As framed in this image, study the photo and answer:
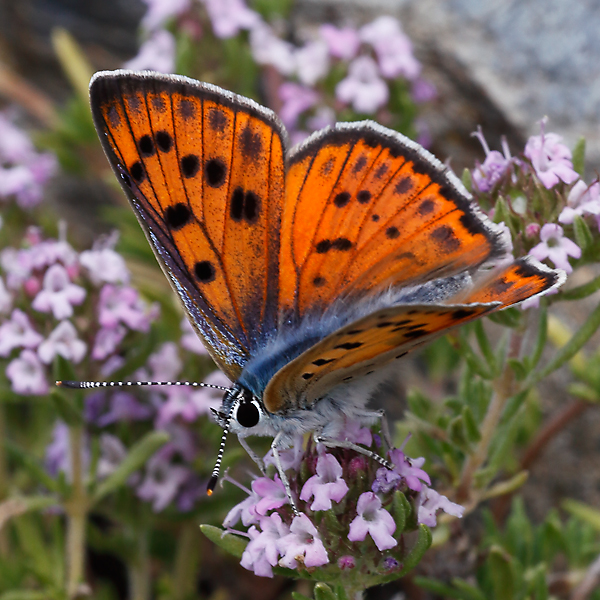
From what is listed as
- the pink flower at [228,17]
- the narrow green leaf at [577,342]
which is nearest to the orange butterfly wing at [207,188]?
the narrow green leaf at [577,342]

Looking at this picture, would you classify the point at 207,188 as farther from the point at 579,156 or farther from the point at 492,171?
the point at 579,156

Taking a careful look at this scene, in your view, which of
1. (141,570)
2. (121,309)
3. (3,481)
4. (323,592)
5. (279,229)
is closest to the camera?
(323,592)

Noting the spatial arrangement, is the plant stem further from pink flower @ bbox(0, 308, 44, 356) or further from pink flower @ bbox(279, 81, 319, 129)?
pink flower @ bbox(279, 81, 319, 129)

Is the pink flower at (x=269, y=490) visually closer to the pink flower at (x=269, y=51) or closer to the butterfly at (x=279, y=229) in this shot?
the butterfly at (x=279, y=229)

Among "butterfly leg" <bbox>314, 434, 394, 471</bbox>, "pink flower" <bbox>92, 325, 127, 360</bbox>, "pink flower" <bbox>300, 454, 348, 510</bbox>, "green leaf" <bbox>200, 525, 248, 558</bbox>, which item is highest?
"pink flower" <bbox>92, 325, 127, 360</bbox>

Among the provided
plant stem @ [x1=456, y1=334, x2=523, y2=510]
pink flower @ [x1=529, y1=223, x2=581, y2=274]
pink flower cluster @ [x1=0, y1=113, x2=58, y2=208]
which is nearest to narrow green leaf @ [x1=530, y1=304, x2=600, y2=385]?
plant stem @ [x1=456, y1=334, x2=523, y2=510]

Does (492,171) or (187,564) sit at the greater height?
(492,171)

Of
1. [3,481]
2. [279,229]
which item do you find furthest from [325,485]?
[3,481]
